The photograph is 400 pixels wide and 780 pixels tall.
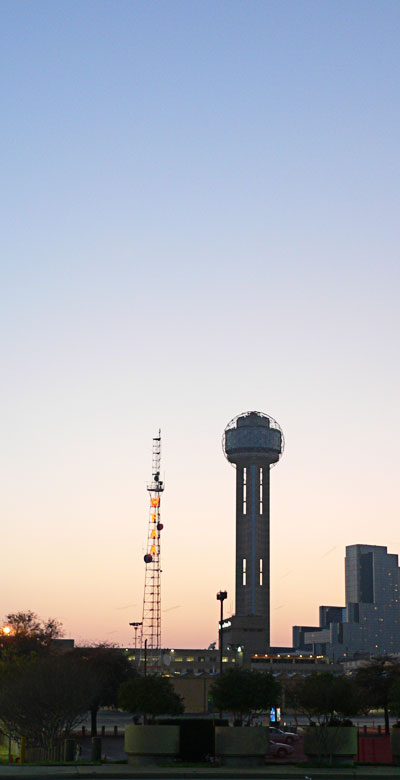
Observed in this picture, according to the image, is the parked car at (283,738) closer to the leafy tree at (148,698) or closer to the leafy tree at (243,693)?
the leafy tree at (243,693)

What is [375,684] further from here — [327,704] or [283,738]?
[327,704]

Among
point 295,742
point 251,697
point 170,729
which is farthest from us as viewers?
point 295,742

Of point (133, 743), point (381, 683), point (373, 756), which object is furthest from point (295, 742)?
point (381, 683)

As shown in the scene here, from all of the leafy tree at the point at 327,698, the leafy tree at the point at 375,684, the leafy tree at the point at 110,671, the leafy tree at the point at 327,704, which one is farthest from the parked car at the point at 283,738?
the leafy tree at the point at 375,684

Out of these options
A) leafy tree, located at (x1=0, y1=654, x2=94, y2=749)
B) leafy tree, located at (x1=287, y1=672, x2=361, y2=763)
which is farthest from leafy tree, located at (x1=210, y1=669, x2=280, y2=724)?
leafy tree, located at (x1=0, y1=654, x2=94, y2=749)

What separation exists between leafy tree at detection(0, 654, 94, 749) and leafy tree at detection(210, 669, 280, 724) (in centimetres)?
661

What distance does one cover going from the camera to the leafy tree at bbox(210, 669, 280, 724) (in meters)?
42.5

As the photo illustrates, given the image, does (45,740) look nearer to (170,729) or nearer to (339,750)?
(170,729)

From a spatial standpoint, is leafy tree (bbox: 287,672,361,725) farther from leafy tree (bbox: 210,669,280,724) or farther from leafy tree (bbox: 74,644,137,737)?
leafy tree (bbox: 74,644,137,737)

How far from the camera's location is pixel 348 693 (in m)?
42.6

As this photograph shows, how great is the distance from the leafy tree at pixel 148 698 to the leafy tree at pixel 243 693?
225cm

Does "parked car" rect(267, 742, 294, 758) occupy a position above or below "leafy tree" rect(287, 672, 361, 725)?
below

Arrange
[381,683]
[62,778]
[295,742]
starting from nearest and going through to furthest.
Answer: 1. [62,778]
2. [295,742]
3. [381,683]

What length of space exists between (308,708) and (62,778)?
43.3 feet
